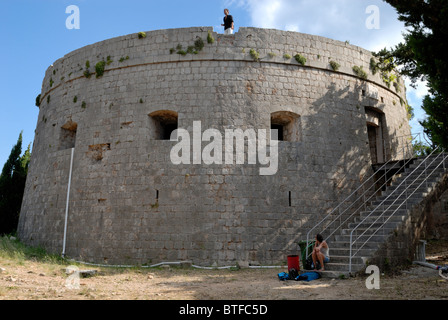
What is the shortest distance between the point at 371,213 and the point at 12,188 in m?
14.7

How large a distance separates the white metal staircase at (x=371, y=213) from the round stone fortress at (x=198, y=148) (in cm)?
38

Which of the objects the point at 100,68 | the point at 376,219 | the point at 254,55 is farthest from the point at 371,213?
the point at 100,68

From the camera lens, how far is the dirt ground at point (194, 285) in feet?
19.2

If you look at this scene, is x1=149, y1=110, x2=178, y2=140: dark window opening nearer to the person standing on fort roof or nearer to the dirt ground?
the person standing on fort roof

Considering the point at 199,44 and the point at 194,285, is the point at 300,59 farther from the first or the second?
the point at 194,285

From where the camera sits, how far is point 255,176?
10031 millimetres

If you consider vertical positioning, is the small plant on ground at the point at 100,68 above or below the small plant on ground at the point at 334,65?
below

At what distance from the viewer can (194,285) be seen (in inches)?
284

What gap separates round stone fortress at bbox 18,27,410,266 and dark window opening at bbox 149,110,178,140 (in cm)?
6


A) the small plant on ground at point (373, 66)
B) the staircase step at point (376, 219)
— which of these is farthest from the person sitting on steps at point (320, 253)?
the small plant on ground at point (373, 66)

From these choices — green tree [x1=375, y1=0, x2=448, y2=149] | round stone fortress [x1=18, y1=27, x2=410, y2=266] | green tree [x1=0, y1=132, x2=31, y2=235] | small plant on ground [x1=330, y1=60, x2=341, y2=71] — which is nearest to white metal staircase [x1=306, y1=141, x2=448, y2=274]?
round stone fortress [x1=18, y1=27, x2=410, y2=266]

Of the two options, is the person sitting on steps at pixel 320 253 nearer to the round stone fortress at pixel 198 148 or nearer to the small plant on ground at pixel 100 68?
the round stone fortress at pixel 198 148

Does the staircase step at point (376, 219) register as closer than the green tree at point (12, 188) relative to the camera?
Yes
